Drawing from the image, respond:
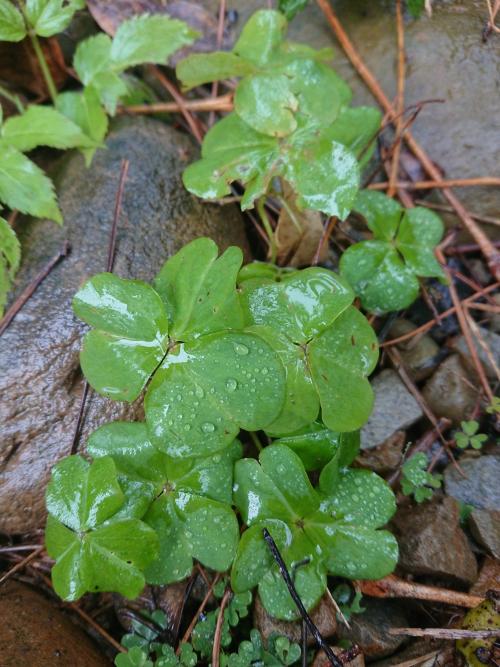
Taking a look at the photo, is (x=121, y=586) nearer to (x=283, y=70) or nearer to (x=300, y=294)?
(x=300, y=294)

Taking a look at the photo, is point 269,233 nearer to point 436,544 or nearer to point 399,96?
point 399,96

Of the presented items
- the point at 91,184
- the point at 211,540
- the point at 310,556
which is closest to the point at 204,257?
the point at 91,184

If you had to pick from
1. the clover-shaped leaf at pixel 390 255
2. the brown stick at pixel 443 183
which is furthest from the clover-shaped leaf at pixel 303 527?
the brown stick at pixel 443 183

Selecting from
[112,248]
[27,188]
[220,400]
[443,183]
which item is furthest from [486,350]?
[27,188]

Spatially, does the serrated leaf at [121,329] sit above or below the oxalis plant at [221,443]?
above

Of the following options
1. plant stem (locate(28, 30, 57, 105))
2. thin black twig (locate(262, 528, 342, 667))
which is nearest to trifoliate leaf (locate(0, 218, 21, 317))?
plant stem (locate(28, 30, 57, 105))

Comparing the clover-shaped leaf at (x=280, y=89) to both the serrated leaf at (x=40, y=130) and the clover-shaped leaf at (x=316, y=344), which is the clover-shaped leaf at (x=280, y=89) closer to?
the serrated leaf at (x=40, y=130)

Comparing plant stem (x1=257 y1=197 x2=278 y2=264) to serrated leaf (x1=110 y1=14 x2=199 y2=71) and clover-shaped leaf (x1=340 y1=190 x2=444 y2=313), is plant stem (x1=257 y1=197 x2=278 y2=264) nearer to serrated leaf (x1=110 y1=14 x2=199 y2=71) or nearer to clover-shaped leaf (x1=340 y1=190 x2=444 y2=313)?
clover-shaped leaf (x1=340 y1=190 x2=444 y2=313)
